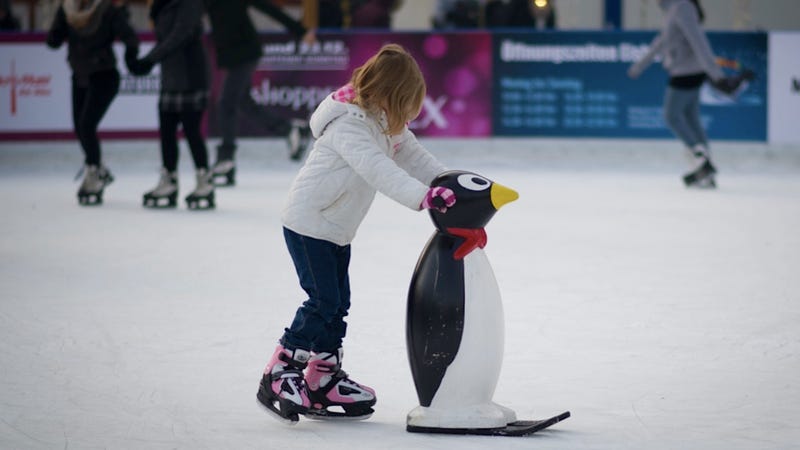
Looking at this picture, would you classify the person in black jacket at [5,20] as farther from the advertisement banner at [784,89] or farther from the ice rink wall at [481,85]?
the advertisement banner at [784,89]

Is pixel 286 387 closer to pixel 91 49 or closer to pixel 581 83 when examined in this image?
pixel 91 49

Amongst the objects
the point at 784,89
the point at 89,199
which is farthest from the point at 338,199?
the point at 784,89

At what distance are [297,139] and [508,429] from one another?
820 cm

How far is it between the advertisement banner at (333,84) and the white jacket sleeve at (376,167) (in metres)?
8.78

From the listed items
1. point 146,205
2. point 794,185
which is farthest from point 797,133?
point 146,205

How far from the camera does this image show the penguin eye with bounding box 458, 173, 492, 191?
3.16 meters

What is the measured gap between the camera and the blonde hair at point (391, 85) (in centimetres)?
319

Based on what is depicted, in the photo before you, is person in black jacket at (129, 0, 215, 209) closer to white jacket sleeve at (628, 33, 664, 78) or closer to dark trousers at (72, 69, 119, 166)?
dark trousers at (72, 69, 119, 166)

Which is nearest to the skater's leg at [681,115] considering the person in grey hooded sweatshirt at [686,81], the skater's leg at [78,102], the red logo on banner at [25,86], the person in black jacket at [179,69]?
the person in grey hooded sweatshirt at [686,81]

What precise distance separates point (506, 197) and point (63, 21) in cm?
585

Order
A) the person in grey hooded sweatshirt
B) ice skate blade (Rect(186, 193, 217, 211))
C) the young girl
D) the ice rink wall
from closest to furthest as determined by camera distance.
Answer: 1. the young girl
2. ice skate blade (Rect(186, 193, 217, 211))
3. the person in grey hooded sweatshirt
4. the ice rink wall

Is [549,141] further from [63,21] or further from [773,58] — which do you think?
[63,21]

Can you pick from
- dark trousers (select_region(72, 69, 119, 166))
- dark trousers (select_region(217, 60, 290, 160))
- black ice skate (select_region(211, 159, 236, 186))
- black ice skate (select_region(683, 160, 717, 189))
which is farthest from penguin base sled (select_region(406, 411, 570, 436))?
black ice skate (select_region(683, 160, 717, 189))

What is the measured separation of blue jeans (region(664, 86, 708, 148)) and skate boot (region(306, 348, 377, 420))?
662 centimetres
